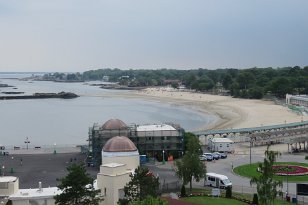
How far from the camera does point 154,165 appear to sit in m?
46.1

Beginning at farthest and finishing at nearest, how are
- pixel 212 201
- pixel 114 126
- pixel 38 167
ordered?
pixel 114 126
pixel 38 167
pixel 212 201

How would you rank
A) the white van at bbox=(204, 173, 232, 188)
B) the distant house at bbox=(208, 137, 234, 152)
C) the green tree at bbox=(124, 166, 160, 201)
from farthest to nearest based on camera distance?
the distant house at bbox=(208, 137, 234, 152)
the white van at bbox=(204, 173, 232, 188)
the green tree at bbox=(124, 166, 160, 201)

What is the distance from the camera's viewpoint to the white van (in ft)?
120

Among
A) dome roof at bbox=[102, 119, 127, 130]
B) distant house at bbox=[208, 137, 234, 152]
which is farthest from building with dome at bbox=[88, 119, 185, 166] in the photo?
distant house at bbox=[208, 137, 234, 152]

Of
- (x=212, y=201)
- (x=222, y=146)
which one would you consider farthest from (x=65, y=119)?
(x=212, y=201)

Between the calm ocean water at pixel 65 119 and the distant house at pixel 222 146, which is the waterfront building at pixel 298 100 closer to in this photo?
the calm ocean water at pixel 65 119

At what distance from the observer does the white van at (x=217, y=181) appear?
3647 cm

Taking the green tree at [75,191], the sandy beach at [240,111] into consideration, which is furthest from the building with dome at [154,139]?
the sandy beach at [240,111]

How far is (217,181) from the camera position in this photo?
36844 millimetres

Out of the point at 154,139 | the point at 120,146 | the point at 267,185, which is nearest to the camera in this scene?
the point at 267,185

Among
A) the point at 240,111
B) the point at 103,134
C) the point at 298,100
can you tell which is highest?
the point at 298,100

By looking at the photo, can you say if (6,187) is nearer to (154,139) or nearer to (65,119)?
(154,139)

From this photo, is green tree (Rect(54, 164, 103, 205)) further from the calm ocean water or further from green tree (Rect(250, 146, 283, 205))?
the calm ocean water

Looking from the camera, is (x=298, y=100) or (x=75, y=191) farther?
(x=298, y=100)
